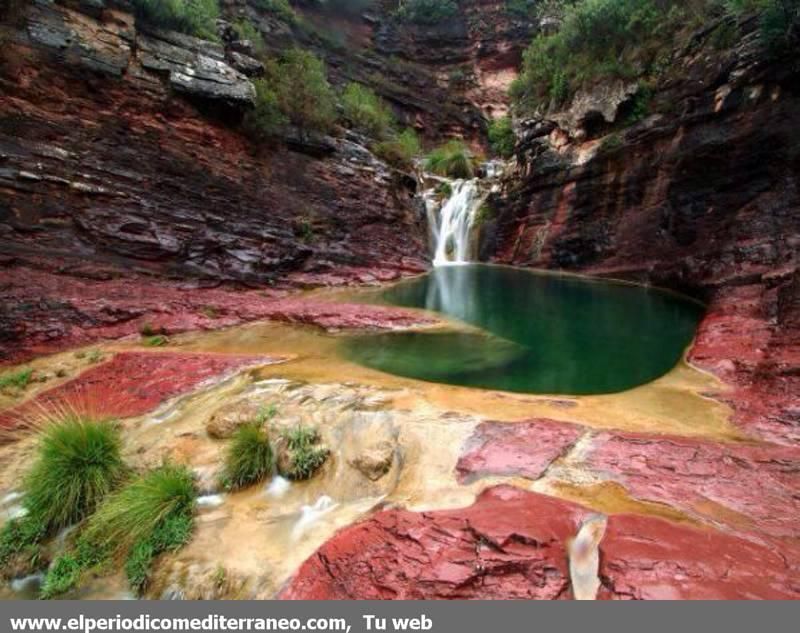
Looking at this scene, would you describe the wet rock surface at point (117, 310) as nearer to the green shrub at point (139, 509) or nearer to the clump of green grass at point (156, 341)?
the clump of green grass at point (156, 341)

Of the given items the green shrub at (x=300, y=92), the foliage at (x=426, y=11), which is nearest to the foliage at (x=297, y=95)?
the green shrub at (x=300, y=92)

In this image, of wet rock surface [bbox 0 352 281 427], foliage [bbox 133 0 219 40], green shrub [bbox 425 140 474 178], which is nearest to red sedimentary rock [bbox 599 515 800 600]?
wet rock surface [bbox 0 352 281 427]

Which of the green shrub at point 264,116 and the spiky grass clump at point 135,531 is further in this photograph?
the green shrub at point 264,116

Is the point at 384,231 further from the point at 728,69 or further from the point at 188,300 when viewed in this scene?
the point at 728,69

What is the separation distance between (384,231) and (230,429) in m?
16.3

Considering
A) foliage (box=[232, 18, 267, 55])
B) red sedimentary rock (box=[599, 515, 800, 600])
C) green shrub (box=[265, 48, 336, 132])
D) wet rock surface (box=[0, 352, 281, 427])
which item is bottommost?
wet rock surface (box=[0, 352, 281, 427])

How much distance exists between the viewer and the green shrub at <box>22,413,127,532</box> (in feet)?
13.7

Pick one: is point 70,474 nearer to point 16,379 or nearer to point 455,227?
point 16,379

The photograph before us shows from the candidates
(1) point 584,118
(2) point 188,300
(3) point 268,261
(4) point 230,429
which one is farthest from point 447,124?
(4) point 230,429

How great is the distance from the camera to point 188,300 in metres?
11.2

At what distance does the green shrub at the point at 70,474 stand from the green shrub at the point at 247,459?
1.12 metres

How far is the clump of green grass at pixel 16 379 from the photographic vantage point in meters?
6.96

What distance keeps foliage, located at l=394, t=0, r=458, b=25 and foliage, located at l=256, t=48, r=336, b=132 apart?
83.0 feet

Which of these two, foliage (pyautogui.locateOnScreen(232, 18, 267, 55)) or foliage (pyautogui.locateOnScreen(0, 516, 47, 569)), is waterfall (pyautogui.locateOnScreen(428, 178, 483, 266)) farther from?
foliage (pyautogui.locateOnScreen(0, 516, 47, 569))
